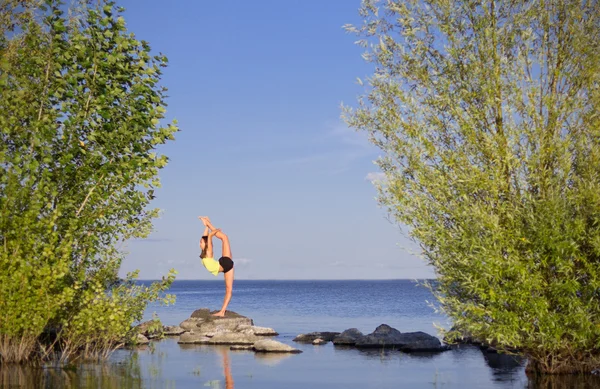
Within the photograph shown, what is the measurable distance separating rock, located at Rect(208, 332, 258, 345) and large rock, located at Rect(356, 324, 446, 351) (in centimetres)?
491

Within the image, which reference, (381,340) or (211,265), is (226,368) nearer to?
(211,265)

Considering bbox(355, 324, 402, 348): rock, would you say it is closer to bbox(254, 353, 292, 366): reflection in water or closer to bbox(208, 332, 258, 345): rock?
bbox(208, 332, 258, 345): rock

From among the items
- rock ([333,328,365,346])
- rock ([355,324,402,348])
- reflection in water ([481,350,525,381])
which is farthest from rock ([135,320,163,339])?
reflection in water ([481,350,525,381])

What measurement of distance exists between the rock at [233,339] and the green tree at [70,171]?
33.2ft

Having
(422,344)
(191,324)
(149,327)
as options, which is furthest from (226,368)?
(191,324)

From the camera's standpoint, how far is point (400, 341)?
3138cm

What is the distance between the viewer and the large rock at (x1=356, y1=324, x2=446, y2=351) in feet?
97.8

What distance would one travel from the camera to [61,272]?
63.1 ft

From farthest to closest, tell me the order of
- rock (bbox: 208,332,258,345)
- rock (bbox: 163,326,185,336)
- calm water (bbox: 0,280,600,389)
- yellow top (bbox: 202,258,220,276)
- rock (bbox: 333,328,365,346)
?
1. rock (bbox: 163,326,185,336)
2. rock (bbox: 333,328,365,346)
3. rock (bbox: 208,332,258,345)
4. yellow top (bbox: 202,258,220,276)
5. calm water (bbox: 0,280,600,389)

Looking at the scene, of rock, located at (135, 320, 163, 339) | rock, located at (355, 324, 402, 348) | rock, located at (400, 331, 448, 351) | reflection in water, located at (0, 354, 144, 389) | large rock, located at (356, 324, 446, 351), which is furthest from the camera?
rock, located at (355, 324, 402, 348)

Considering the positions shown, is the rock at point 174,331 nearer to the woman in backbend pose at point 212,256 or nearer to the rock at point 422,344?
the woman in backbend pose at point 212,256

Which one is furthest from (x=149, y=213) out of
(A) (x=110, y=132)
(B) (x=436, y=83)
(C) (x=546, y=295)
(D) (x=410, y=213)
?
(C) (x=546, y=295)

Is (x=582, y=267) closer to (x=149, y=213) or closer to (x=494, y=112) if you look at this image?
(x=494, y=112)

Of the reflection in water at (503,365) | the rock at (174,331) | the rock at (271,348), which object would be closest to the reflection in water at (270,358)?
the rock at (271,348)
